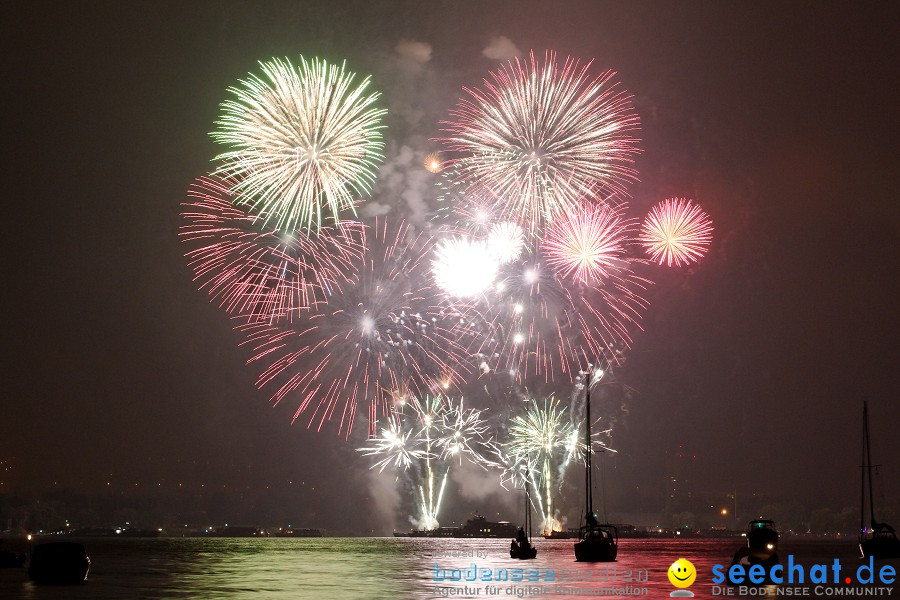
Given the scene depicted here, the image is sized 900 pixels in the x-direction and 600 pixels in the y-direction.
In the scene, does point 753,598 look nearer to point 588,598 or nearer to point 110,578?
point 588,598

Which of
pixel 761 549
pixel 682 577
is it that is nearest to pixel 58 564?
pixel 682 577

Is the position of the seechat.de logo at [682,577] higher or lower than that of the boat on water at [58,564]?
higher

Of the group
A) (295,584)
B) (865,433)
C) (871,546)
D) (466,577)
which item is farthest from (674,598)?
(865,433)

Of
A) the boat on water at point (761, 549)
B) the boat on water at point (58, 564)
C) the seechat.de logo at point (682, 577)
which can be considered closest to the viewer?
the seechat.de logo at point (682, 577)

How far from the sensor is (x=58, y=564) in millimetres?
73000

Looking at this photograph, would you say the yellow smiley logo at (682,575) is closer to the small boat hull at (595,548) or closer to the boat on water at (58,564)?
the small boat hull at (595,548)

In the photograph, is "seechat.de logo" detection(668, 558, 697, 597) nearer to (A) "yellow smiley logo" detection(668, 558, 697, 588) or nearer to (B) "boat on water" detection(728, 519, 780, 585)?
(A) "yellow smiley logo" detection(668, 558, 697, 588)

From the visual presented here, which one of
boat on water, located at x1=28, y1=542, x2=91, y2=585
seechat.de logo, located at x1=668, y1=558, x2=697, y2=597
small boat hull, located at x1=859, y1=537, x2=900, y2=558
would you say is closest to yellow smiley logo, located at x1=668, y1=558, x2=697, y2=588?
seechat.de logo, located at x1=668, y1=558, x2=697, y2=597

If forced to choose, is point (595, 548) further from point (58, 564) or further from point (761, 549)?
point (58, 564)

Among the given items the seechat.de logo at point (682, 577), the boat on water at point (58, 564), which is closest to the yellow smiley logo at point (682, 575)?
the seechat.de logo at point (682, 577)

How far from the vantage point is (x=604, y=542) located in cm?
10188

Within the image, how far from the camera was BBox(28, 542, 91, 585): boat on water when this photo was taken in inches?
2825

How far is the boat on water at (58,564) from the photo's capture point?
71.8 meters

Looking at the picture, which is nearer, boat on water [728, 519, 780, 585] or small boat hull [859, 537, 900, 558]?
boat on water [728, 519, 780, 585]
